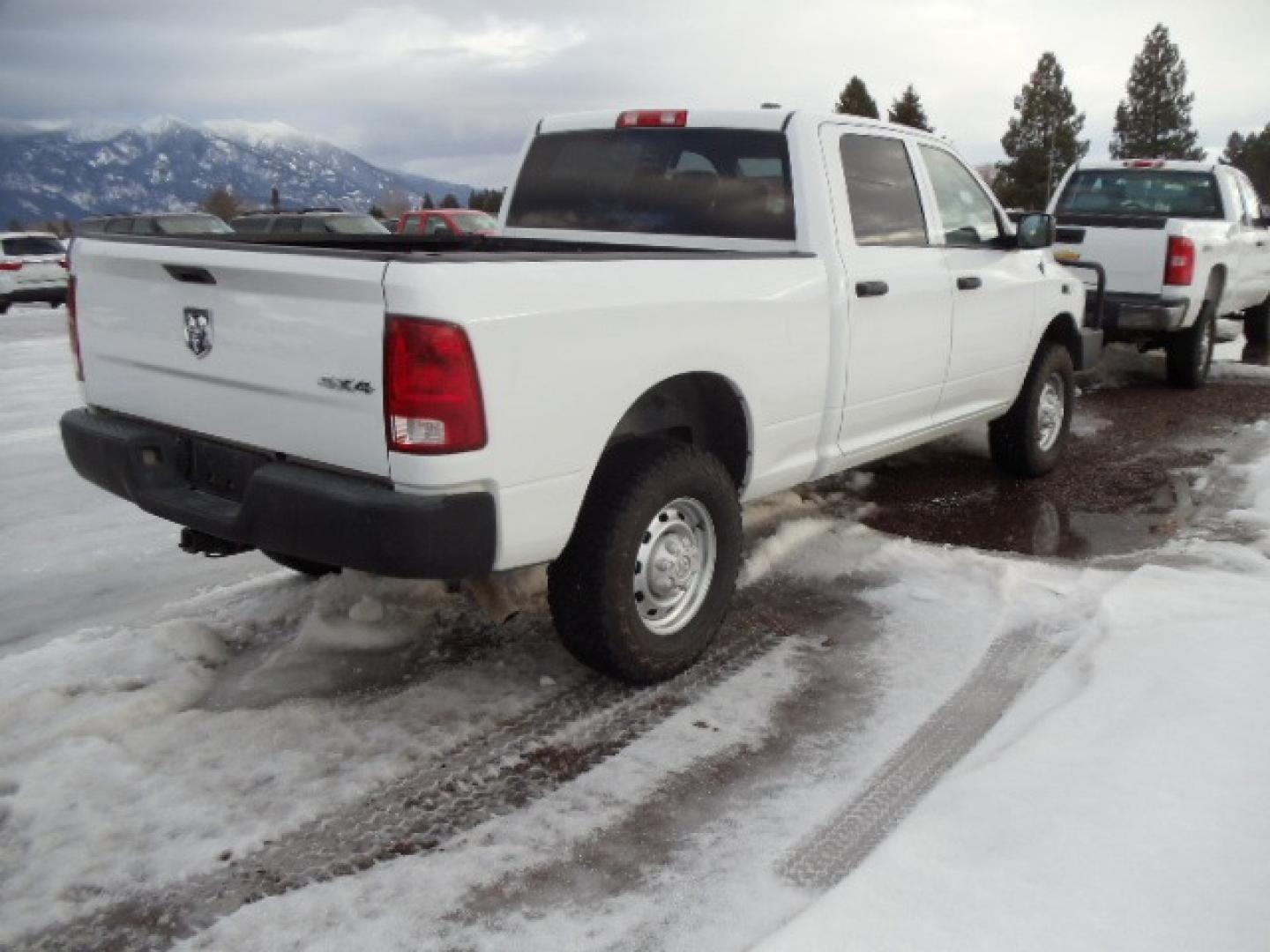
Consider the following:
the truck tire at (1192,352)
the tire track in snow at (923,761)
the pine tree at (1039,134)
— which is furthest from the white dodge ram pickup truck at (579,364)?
the pine tree at (1039,134)

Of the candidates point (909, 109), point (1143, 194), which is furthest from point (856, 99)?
point (1143, 194)

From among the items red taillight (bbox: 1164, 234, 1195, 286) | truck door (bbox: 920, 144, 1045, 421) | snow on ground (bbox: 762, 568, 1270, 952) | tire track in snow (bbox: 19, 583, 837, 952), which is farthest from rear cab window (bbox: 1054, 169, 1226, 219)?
tire track in snow (bbox: 19, 583, 837, 952)

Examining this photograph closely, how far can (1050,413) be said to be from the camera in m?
6.29

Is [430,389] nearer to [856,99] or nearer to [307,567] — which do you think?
[307,567]

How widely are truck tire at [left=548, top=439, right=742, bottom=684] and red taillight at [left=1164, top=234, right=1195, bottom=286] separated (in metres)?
6.49

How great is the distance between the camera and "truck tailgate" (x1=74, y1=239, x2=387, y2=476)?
276 cm

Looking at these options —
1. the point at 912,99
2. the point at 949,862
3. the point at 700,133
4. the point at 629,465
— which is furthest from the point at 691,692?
the point at 912,99

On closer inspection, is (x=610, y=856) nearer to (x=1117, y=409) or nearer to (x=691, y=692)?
(x=691, y=692)

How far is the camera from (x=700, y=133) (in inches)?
173

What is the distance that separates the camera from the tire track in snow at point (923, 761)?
2566 millimetres

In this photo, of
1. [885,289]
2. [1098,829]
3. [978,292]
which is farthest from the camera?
[978,292]

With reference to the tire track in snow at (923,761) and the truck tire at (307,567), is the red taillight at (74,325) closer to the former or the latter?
the truck tire at (307,567)

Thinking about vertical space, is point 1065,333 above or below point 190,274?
below

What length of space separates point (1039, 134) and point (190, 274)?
61484 millimetres
